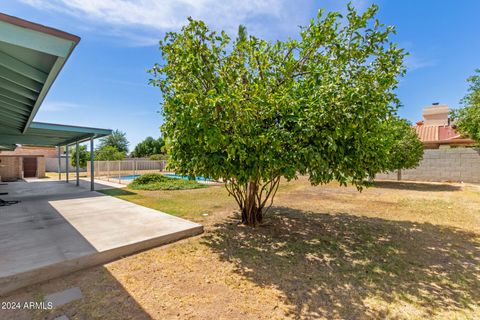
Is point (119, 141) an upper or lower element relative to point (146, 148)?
upper

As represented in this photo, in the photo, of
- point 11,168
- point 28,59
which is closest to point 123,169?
point 11,168

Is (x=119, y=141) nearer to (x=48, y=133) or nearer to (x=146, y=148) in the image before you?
(x=146, y=148)

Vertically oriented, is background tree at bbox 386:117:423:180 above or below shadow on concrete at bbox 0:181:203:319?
above

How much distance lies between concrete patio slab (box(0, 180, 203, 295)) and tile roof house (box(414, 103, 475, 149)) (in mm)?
17433

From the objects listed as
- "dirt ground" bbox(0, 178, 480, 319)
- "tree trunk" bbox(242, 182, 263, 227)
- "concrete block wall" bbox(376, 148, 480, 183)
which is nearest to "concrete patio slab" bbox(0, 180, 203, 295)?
"dirt ground" bbox(0, 178, 480, 319)

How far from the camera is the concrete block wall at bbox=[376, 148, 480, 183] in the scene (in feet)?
41.0

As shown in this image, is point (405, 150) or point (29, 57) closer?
point (29, 57)

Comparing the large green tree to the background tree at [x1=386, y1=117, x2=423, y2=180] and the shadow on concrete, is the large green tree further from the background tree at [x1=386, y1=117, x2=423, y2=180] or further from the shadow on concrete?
the background tree at [x1=386, y1=117, x2=423, y2=180]

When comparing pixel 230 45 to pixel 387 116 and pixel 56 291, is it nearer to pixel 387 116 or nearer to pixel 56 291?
pixel 387 116

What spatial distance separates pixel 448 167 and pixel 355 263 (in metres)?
14.2

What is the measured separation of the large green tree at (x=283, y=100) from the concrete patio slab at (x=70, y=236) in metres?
1.43

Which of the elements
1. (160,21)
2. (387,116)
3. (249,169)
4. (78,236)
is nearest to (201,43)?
(249,169)

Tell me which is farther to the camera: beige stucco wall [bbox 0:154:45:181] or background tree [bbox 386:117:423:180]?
beige stucco wall [bbox 0:154:45:181]

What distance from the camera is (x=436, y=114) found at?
81.9 ft
